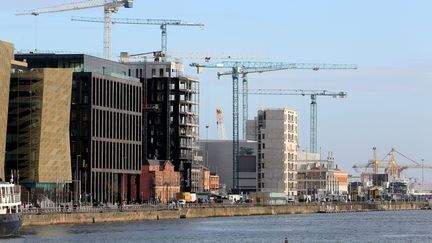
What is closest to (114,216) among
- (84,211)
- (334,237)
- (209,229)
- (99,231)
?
(84,211)

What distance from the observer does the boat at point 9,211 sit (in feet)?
441

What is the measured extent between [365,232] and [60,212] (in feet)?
146

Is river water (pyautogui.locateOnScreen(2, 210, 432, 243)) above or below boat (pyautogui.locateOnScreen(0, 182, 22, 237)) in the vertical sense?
below

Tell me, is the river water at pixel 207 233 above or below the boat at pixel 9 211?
below

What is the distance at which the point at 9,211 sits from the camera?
138 meters

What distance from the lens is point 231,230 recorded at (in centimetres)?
17612

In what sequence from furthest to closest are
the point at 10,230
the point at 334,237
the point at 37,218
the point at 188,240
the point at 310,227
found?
the point at 310,227 < the point at 37,218 < the point at 334,237 < the point at 188,240 < the point at 10,230

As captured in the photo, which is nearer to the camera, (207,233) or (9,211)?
(9,211)

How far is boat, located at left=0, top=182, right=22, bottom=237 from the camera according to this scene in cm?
13450

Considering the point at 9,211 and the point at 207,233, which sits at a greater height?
the point at 9,211

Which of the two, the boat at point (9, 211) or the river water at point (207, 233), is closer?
the boat at point (9, 211)

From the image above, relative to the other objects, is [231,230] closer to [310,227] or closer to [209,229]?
[209,229]

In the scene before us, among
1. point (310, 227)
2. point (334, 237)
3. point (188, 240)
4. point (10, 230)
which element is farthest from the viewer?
point (310, 227)

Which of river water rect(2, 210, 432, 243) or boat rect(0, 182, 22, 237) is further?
river water rect(2, 210, 432, 243)
